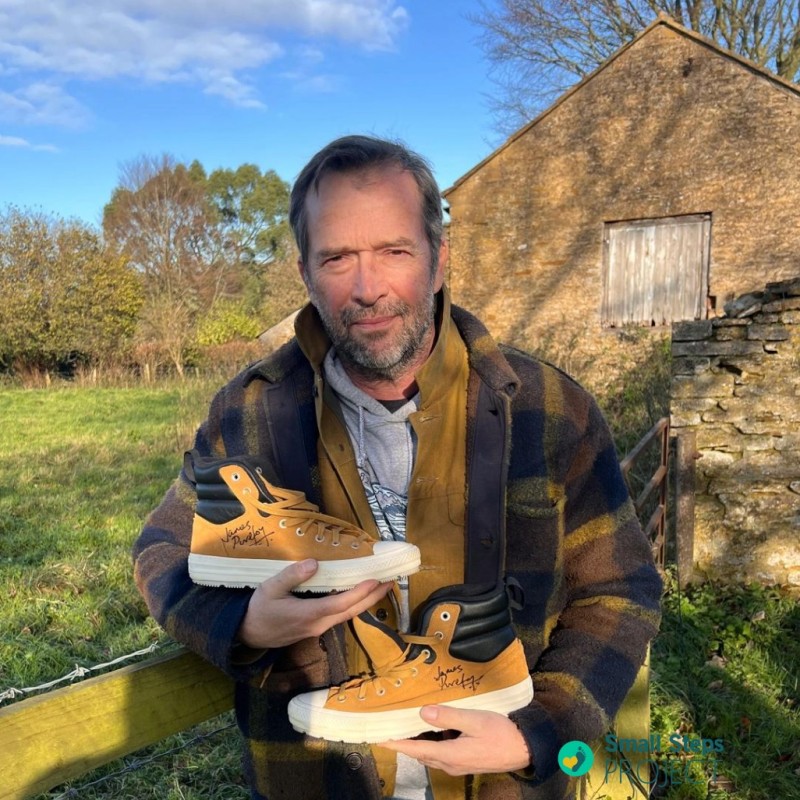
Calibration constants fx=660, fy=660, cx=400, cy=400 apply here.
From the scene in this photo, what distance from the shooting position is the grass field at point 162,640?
3.27 m

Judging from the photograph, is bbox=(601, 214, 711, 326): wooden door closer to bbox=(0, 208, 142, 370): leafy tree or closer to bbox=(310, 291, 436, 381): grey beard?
bbox=(310, 291, 436, 381): grey beard

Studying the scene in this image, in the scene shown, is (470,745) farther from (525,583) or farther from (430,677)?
(525,583)

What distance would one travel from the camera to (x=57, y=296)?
22.0m

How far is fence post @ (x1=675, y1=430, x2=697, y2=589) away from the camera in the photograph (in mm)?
5430

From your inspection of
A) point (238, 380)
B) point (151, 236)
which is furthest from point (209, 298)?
Result: point (238, 380)

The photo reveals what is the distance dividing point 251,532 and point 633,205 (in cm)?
1147

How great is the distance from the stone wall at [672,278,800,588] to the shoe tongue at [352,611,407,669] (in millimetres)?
4790


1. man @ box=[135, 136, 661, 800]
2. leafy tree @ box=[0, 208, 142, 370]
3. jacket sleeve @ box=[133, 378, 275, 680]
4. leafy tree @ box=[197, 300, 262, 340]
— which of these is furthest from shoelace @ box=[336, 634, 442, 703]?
leafy tree @ box=[197, 300, 262, 340]

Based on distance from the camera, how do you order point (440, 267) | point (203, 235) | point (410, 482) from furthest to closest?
point (203, 235) < point (440, 267) < point (410, 482)

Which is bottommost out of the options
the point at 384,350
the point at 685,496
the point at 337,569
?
the point at 685,496

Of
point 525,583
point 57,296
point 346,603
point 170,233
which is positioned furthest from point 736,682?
point 170,233

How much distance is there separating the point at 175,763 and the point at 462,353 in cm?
288

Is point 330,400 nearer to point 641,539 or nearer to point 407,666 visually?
point 407,666

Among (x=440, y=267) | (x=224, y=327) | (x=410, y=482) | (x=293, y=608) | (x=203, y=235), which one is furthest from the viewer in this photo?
(x=203, y=235)
